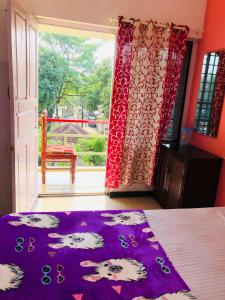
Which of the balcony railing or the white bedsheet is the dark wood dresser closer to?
the white bedsheet

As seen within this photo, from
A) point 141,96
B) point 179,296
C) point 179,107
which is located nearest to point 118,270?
point 179,296

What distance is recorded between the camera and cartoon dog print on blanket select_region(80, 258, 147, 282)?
1.08 m

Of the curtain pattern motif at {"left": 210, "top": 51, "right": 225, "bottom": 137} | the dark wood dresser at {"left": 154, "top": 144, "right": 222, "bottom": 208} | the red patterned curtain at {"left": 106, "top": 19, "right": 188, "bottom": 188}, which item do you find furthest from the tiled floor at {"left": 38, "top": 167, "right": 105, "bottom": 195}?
the curtain pattern motif at {"left": 210, "top": 51, "right": 225, "bottom": 137}

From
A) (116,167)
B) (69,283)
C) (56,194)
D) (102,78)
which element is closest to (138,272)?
(69,283)

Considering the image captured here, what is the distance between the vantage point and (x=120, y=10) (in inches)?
108

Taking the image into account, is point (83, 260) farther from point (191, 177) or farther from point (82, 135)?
point (82, 135)

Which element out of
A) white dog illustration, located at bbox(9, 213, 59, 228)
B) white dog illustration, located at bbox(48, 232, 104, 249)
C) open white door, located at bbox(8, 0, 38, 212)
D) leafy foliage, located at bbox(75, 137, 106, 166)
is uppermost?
open white door, located at bbox(8, 0, 38, 212)

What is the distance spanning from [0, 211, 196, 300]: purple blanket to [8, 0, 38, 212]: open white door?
81 centimetres

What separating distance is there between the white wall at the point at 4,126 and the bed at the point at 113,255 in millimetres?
1172

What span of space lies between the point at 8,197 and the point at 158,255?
1.93 m

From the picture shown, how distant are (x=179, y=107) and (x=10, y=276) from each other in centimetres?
288

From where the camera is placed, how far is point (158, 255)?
125cm

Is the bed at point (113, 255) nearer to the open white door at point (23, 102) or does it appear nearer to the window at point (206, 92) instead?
the open white door at point (23, 102)

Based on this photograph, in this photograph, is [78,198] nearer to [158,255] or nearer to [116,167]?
[116,167]
